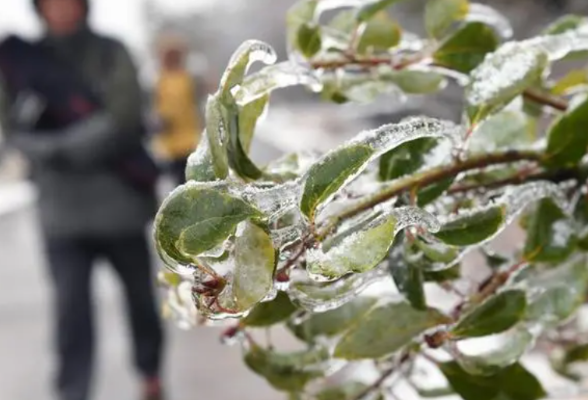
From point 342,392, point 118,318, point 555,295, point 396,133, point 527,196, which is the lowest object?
point 118,318

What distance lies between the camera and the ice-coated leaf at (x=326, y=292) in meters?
0.58

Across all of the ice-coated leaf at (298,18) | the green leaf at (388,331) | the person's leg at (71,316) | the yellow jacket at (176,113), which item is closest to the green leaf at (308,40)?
the ice-coated leaf at (298,18)

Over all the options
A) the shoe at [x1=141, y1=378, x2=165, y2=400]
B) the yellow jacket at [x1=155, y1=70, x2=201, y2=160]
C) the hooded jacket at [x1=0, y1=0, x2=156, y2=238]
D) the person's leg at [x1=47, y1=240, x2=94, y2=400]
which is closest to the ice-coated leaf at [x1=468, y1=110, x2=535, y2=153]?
the hooded jacket at [x1=0, y1=0, x2=156, y2=238]

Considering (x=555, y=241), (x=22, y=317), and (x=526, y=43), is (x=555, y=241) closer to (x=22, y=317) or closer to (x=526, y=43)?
(x=526, y=43)

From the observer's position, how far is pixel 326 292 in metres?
0.58

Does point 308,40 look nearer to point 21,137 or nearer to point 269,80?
point 269,80

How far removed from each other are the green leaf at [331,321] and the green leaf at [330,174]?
0.28 m

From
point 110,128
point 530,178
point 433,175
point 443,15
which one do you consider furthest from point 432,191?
point 110,128

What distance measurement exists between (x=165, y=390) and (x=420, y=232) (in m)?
2.92

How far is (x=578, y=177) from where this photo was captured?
0.72 m

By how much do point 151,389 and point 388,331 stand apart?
2.63 meters

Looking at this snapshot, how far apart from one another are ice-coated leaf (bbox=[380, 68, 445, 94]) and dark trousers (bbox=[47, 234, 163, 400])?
225 cm

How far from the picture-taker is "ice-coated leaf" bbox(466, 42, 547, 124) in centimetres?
63

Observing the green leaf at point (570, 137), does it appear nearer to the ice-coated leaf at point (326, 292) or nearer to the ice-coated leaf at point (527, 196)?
the ice-coated leaf at point (527, 196)
